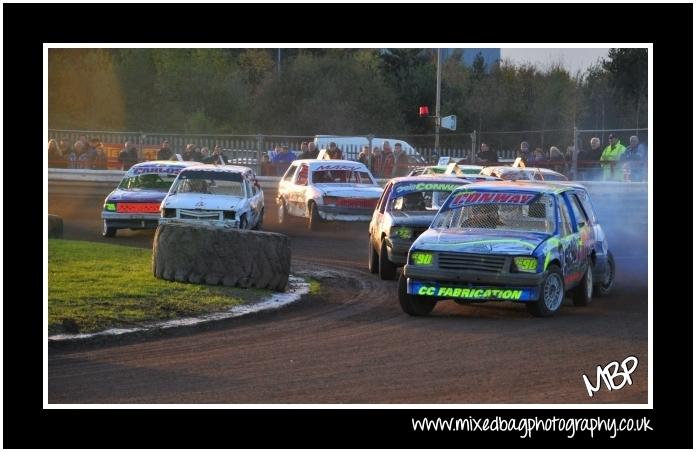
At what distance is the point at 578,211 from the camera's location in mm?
14062

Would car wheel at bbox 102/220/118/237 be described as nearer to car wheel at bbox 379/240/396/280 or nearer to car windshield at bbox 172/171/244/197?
car windshield at bbox 172/171/244/197

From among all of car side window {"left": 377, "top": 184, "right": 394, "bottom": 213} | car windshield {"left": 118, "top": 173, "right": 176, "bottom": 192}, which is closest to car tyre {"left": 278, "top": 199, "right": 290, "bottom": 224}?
car windshield {"left": 118, "top": 173, "right": 176, "bottom": 192}

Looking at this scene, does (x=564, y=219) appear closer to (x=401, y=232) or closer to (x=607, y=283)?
(x=607, y=283)

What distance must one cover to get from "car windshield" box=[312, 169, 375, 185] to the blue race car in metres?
11.1

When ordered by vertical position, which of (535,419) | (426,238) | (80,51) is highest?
(80,51)

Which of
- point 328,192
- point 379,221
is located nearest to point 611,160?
point 328,192

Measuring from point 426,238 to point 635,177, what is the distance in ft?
58.7

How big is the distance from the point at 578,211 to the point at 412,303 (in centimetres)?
252

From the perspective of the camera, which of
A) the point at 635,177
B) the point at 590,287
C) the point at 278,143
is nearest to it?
the point at 590,287

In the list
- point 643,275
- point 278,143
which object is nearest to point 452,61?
point 278,143

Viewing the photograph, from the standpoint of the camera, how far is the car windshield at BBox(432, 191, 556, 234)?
43.4 ft

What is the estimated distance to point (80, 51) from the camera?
164 feet

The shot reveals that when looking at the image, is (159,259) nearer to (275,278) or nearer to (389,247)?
(275,278)

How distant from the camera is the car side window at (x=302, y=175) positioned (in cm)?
2525
